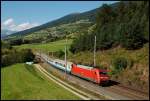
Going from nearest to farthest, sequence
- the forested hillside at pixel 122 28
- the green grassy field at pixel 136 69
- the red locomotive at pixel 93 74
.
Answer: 1. the red locomotive at pixel 93 74
2. the green grassy field at pixel 136 69
3. the forested hillside at pixel 122 28

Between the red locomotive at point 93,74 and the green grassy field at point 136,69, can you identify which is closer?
the red locomotive at point 93,74

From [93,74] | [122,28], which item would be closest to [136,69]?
[93,74]

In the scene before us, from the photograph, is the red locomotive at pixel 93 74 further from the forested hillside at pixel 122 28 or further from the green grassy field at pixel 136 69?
the forested hillside at pixel 122 28

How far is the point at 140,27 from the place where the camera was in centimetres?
7944

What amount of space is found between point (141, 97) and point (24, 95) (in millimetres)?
15040

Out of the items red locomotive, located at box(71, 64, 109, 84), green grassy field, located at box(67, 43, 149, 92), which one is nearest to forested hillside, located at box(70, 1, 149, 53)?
green grassy field, located at box(67, 43, 149, 92)

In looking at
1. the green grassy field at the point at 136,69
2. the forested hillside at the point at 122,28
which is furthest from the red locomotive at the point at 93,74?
the forested hillside at the point at 122,28

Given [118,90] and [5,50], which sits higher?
[5,50]

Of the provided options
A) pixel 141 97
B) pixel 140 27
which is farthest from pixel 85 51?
pixel 141 97

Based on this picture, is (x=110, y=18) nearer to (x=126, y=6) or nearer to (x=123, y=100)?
(x=126, y=6)

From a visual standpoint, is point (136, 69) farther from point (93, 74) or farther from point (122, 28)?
point (122, 28)

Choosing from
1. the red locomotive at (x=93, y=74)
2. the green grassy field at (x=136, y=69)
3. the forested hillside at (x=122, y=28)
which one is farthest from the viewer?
the forested hillside at (x=122, y=28)

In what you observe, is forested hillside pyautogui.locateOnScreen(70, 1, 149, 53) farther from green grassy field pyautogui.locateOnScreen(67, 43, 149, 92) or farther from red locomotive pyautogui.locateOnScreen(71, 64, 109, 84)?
red locomotive pyautogui.locateOnScreen(71, 64, 109, 84)

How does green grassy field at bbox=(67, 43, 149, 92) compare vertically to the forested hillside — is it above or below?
below
